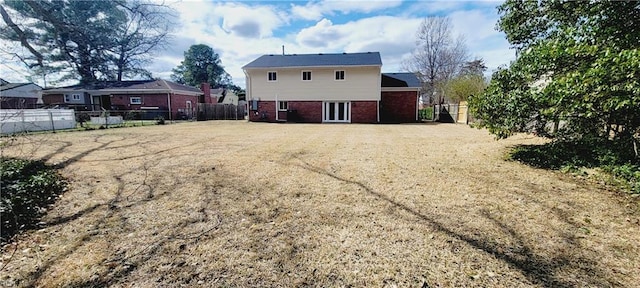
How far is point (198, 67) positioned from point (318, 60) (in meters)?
42.1

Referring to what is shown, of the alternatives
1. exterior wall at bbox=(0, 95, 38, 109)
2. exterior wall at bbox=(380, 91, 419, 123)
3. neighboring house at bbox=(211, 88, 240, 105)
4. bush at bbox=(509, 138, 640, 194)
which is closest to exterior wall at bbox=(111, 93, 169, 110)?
exterior wall at bbox=(0, 95, 38, 109)

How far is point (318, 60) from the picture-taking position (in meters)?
21.1

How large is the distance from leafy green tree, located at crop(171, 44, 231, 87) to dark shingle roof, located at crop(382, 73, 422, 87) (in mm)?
42101

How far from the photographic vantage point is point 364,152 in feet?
25.0

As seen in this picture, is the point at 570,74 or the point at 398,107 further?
the point at 398,107

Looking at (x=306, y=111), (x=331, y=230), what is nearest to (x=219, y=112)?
(x=306, y=111)

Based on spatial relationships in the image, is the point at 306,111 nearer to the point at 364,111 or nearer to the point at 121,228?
the point at 364,111

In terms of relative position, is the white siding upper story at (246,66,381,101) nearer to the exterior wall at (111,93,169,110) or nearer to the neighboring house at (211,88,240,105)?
the exterior wall at (111,93,169,110)

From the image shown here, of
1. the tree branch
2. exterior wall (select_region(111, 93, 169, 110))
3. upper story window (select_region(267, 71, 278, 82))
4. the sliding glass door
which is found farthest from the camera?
exterior wall (select_region(111, 93, 169, 110))

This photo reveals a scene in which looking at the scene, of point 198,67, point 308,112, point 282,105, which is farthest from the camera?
point 198,67

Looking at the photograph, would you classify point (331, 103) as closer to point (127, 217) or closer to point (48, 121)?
point (48, 121)

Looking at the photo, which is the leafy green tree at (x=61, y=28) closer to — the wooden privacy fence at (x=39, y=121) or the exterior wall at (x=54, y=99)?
the wooden privacy fence at (x=39, y=121)

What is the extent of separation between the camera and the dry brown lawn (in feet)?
7.73

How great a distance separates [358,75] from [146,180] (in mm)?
17285
